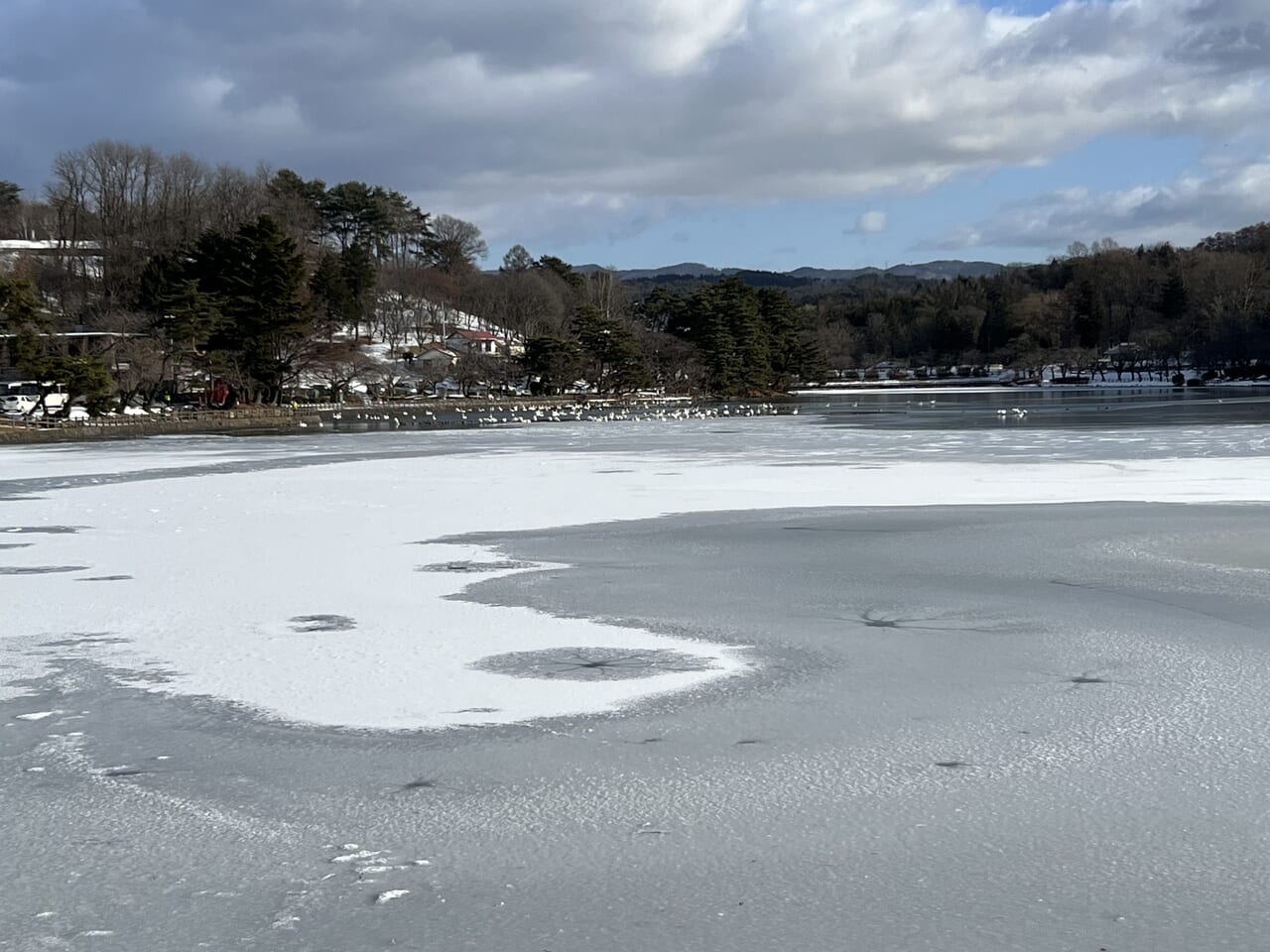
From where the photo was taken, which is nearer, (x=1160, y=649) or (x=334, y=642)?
(x=1160, y=649)

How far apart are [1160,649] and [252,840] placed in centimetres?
488

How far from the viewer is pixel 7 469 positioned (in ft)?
74.1

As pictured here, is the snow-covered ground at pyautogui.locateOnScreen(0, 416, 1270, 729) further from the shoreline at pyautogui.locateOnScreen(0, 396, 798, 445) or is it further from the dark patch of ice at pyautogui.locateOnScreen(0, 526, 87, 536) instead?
the shoreline at pyautogui.locateOnScreen(0, 396, 798, 445)

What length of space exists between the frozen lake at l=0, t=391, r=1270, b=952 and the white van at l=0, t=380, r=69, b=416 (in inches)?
1304

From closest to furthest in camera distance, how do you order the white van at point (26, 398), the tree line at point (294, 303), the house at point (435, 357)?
the white van at point (26, 398) → the tree line at point (294, 303) → the house at point (435, 357)

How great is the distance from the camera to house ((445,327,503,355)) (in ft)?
268

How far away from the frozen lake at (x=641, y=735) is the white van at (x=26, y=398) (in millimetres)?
33118

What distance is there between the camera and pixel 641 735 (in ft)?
17.2

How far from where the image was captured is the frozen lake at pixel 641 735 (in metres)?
3.53

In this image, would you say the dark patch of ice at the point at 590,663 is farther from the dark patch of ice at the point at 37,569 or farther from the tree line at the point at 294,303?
the tree line at the point at 294,303

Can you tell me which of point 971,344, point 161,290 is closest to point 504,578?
point 161,290

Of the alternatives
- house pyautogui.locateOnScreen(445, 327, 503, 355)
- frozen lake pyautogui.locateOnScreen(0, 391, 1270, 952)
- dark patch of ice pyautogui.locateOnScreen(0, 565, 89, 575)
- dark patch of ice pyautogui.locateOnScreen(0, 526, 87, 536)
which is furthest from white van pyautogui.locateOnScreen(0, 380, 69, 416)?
house pyautogui.locateOnScreen(445, 327, 503, 355)

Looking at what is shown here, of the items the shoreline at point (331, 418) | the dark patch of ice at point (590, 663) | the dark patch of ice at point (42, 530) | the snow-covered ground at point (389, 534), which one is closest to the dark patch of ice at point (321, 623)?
the snow-covered ground at point (389, 534)

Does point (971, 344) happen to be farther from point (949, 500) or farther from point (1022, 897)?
point (1022, 897)
